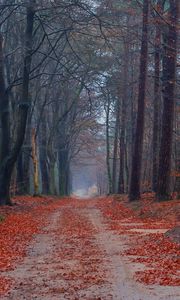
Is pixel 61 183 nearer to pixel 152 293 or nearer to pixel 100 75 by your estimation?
pixel 100 75

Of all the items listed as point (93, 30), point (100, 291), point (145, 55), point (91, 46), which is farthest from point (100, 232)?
point (91, 46)

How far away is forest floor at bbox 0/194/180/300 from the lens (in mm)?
8773

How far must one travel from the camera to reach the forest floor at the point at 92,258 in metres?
8.77

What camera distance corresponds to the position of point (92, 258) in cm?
1190

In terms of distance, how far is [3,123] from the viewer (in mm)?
25531

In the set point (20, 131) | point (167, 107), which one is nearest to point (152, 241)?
point (167, 107)

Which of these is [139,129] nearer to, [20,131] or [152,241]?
[20,131]

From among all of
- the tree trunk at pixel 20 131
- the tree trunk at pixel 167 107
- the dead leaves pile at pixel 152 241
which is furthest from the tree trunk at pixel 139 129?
the tree trunk at pixel 20 131

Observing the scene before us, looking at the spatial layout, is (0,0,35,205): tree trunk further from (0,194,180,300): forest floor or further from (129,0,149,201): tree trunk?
(129,0,149,201): tree trunk

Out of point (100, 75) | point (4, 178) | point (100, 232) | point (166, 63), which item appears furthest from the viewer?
point (100, 75)

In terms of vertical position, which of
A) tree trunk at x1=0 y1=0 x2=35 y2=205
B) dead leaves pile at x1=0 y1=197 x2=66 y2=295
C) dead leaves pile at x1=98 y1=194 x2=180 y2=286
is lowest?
dead leaves pile at x1=0 y1=197 x2=66 y2=295

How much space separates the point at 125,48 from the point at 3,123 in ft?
37.5

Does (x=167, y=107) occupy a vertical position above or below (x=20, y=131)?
above

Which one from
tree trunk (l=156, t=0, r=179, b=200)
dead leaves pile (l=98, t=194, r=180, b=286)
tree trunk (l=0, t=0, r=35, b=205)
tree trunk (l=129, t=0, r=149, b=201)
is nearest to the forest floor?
dead leaves pile (l=98, t=194, r=180, b=286)
